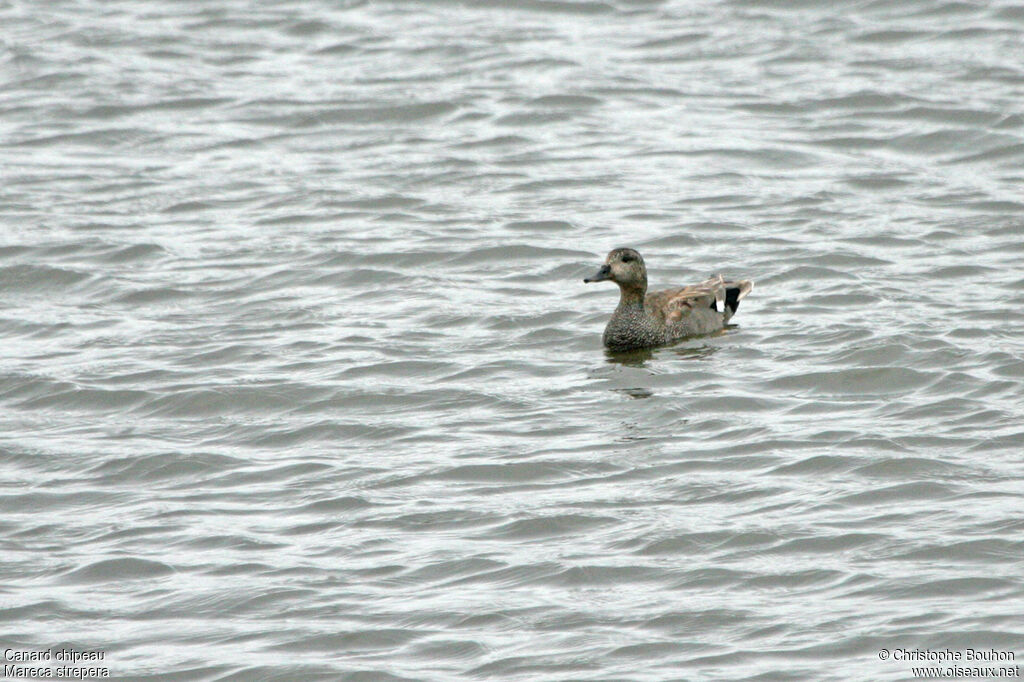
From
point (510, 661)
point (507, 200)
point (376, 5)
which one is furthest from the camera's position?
point (376, 5)

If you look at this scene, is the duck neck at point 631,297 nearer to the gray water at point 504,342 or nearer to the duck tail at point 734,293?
the gray water at point 504,342

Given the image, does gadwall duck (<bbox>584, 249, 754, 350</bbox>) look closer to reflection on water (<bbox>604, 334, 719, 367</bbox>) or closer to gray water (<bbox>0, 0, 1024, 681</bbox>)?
reflection on water (<bbox>604, 334, 719, 367</bbox>)

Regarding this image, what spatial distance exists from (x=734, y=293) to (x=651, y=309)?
795mm

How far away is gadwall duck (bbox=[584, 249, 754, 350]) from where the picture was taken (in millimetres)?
12969

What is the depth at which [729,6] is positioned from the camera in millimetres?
23234

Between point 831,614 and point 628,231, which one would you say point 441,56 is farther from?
point 831,614

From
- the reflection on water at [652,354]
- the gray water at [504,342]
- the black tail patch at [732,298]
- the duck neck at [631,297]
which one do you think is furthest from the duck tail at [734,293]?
the duck neck at [631,297]

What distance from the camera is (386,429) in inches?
444

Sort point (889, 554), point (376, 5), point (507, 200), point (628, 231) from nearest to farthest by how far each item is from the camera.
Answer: point (889, 554) < point (628, 231) < point (507, 200) < point (376, 5)

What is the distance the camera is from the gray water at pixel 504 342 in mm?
8477

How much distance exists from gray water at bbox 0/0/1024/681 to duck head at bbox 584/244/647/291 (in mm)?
528

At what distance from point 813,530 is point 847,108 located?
11.0 meters

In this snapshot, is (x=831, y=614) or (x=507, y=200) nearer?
(x=831, y=614)

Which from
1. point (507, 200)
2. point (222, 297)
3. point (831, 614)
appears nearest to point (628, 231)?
point (507, 200)
